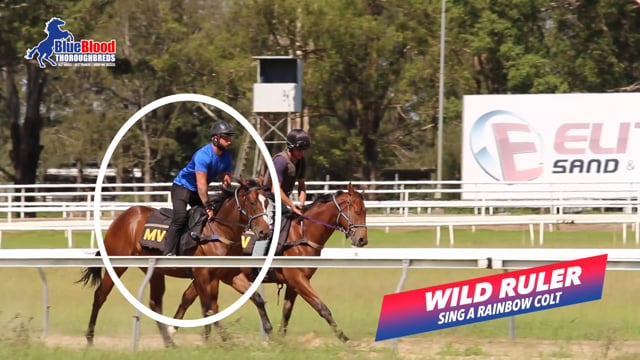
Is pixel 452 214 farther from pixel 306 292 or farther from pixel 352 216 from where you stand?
pixel 306 292

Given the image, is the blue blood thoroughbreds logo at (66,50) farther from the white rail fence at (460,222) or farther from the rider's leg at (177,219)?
the rider's leg at (177,219)

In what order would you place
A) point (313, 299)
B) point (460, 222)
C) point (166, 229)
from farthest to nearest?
point (460, 222) → point (166, 229) → point (313, 299)

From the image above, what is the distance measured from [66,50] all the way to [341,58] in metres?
10.5

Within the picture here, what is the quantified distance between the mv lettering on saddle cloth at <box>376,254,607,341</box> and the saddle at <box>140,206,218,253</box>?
297 centimetres

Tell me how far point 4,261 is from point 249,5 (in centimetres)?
3192

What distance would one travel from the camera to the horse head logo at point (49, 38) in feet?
113

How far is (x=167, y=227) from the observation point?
1189 cm

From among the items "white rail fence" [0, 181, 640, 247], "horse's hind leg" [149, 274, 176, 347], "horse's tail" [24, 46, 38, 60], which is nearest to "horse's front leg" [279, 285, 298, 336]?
"horse's hind leg" [149, 274, 176, 347]

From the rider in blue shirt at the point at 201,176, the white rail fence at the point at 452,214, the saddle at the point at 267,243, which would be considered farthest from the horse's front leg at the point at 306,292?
the white rail fence at the point at 452,214

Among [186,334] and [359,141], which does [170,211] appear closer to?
[186,334]

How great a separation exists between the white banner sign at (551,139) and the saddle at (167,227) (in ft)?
58.6

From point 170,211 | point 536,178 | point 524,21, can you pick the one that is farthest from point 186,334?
point 524,21

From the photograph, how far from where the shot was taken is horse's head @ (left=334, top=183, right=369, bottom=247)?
12008 millimetres

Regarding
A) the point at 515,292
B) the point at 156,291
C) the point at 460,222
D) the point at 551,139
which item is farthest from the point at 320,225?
the point at 551,139
